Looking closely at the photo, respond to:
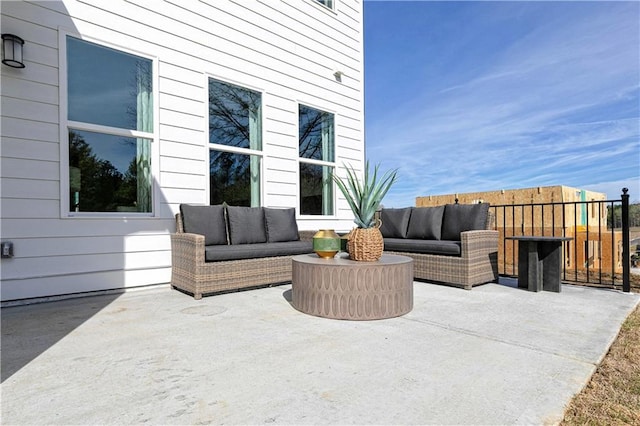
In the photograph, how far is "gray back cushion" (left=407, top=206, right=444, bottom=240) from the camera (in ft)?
14.4

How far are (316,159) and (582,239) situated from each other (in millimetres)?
7783

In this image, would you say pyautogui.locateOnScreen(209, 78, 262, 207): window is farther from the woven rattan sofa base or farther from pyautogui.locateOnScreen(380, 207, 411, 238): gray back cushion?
the woven rattan sofa base

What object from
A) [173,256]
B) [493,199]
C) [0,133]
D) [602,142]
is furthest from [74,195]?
[602,142]

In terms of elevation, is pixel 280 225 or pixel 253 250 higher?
pixel 280 225

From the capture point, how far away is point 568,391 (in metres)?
1.35

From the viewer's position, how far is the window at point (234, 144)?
4.27m

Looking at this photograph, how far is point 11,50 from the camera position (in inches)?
112

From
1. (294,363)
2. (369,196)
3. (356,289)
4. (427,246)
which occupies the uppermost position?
(369,196)

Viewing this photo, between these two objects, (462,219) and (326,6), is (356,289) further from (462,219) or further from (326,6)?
(326,6)

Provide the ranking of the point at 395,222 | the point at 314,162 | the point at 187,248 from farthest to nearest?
the point at 314,162 → the point at 395,222 → the point at 187,248

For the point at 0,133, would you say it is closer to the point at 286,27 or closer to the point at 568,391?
the point at 286,27

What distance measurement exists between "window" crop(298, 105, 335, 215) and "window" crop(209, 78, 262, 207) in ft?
2.66

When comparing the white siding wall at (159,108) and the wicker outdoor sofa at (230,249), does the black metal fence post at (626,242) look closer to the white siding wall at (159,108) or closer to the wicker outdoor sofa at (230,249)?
the wicker outdoor sofa at (230,249)

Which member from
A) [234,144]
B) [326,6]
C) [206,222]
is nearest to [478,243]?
[206,222]
